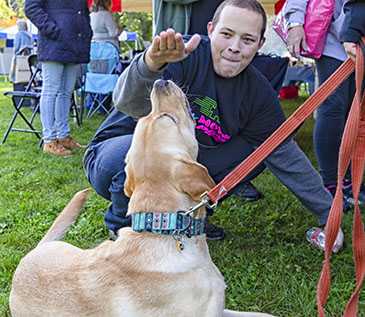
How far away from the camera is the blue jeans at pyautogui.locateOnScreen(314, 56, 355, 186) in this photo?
384 cm

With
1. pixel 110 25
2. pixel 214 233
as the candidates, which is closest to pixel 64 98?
pixel 110 25

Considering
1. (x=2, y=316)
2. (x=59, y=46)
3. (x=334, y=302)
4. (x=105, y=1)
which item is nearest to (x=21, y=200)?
(x=2, y=316)

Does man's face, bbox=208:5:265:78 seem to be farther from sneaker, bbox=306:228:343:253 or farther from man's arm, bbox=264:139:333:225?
sneaker, bbox=306:228:343:253

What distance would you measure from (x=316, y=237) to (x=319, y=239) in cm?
4

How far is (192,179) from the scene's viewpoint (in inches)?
76.3

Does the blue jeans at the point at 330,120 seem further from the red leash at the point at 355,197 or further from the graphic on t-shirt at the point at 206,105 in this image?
the red leash at the point at 355,197

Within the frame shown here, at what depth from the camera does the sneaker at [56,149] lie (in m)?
6.04

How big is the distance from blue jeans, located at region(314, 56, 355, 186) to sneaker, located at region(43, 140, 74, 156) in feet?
11.3

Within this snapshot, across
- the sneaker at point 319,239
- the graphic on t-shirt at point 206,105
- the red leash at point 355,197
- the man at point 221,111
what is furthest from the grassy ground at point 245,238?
the graphic on t-shirt at point 206,105

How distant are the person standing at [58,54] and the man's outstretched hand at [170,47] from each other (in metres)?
4.17

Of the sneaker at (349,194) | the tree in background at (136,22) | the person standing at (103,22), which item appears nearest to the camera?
the sneaker at (349,194)

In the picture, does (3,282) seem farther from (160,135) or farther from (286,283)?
(286,283)

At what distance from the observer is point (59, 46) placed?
235 inches

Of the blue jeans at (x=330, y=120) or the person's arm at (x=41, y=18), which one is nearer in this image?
the blue jeans at (x=330, y=120)
